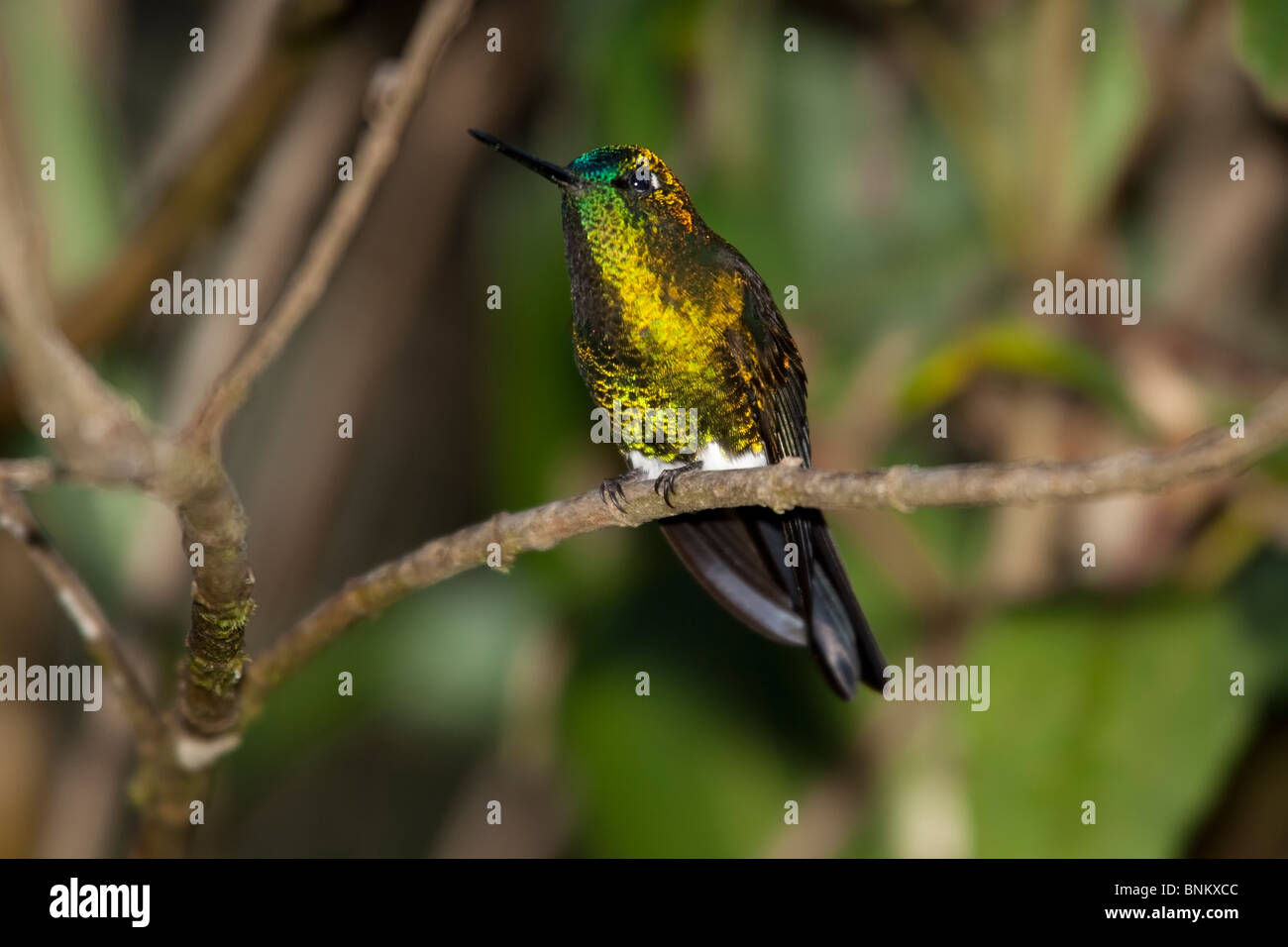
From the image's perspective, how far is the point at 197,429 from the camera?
120 cm

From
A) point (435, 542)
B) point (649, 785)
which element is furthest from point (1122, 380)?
point (435, 542)

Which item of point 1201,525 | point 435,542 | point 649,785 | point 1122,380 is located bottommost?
point 649,785

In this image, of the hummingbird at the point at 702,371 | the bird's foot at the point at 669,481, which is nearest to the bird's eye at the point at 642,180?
the hummingbird at the point at 702,371

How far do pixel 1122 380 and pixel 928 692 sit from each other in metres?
0.78

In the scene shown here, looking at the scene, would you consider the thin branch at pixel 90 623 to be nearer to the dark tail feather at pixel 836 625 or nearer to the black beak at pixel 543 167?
the black beak at pixel 543 167

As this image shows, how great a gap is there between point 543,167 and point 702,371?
434mm

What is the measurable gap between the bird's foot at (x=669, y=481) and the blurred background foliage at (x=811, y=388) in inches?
17.0

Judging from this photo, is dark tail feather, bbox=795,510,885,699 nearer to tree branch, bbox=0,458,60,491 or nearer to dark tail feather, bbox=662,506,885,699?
dark tail feather, bbox=662,506,885,699

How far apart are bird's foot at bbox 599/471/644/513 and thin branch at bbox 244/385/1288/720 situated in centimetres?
2

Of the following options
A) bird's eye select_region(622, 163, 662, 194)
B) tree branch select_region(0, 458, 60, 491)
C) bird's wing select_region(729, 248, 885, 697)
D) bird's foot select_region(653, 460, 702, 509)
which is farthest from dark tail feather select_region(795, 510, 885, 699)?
tree branch select_region(0, 458, 60, 491)

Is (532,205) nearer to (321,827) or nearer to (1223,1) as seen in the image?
(1223,1)

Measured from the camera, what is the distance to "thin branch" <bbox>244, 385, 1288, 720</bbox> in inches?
37.4

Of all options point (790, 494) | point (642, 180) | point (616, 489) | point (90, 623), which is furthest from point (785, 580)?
point (90, 623)

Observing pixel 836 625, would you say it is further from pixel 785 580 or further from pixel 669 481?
pixel 669 481
